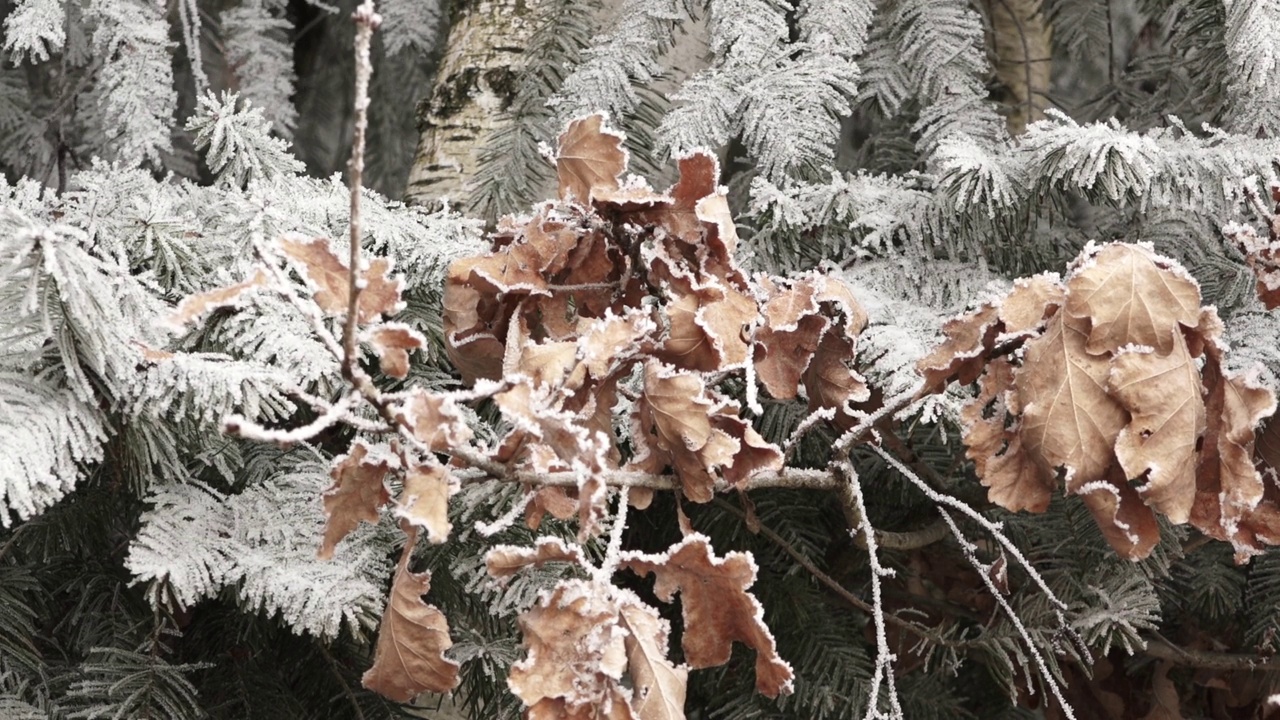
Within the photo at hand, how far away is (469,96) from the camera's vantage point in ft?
4.06

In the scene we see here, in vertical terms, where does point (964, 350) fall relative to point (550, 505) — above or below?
above

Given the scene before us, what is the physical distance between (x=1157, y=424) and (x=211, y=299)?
0.51 m

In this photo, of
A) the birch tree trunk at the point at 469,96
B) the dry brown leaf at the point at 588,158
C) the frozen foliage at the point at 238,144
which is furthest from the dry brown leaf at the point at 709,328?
the birch tree trunk at the point at 469,96

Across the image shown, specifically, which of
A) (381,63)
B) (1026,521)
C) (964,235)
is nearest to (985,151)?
(964,235)

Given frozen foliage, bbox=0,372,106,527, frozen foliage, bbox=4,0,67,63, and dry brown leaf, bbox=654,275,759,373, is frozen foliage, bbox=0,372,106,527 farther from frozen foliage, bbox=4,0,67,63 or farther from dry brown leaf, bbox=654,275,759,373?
frozen foliage, bbox=4,0,67,63

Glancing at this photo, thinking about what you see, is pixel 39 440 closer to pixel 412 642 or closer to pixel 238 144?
pixel 412 642

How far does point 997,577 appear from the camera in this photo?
71cm

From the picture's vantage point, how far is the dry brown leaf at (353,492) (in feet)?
1.86

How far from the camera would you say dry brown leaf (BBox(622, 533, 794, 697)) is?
1.85 feet

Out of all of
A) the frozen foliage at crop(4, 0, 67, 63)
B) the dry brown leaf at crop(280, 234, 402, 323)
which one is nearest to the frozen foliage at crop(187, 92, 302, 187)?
the frozen foliage at crop(4, 0, 67, 63)

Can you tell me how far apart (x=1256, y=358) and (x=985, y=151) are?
1.02ft

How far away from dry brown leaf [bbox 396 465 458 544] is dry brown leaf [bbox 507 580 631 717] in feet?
0.22

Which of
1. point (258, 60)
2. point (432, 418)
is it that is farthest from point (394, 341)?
point (258, 60)

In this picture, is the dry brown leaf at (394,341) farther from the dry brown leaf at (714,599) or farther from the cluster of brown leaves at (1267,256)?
the cluster of brown leaves at (1267,256)
